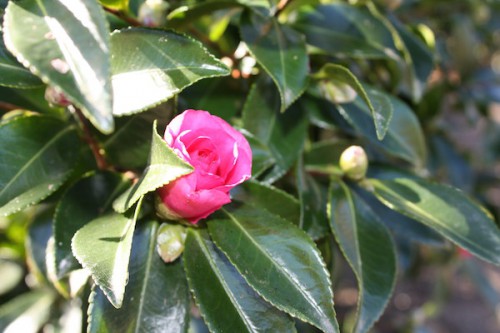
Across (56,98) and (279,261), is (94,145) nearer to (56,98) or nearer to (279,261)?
(56,98)

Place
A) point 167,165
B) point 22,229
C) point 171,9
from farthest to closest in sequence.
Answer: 1. point 22,229
2. point 171,9
3. point 167,165

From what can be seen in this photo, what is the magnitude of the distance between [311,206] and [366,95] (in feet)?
0.56

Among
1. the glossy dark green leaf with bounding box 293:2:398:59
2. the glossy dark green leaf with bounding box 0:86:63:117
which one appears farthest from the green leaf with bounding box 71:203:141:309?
the glossy dark green leaf with bounding box 293:2:398:59

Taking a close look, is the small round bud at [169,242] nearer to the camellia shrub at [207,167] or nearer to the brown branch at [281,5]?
the camellia shrub at [207,167]

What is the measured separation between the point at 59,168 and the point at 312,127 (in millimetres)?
500

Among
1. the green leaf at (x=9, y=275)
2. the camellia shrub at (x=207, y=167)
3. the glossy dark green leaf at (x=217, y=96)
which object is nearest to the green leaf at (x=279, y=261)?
the camellia shrub at (x=207, y=167)

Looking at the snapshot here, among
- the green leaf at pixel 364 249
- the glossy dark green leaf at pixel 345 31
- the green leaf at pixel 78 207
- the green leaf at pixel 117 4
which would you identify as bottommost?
the green leaf at pixel 364 249

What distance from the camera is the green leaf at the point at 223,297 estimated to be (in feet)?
2.09

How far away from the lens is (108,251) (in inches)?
23.4

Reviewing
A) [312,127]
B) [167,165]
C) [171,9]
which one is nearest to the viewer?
[167,165]

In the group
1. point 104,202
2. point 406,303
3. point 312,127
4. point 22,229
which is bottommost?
point 406,303

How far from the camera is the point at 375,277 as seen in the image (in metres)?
0.78

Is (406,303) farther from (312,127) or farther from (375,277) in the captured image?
(375,277)

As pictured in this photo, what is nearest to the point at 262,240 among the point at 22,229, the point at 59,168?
the point at 59,168
